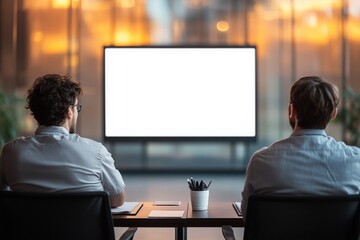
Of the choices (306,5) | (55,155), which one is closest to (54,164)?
(55,155)

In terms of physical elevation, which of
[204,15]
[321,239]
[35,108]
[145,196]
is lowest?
[145,196]

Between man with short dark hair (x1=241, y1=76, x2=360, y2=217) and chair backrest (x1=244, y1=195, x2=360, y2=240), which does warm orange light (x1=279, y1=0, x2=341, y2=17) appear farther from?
chair backrest (x1=244, y1=195, x2=360, y2=240)

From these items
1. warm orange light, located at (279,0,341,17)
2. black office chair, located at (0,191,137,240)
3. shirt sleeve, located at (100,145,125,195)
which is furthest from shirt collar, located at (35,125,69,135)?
warm orange light, located at (279,0,341,17)

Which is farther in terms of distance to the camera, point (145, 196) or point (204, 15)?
point (204, 15)

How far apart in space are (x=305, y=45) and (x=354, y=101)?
174cm

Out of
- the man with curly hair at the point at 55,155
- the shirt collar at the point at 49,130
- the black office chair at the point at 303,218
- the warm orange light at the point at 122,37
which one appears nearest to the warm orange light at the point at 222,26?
the warm orange light at the point at 122,37

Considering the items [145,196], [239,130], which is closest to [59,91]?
[239,130]

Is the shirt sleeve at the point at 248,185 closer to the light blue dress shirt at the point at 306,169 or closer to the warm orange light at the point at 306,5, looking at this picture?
the light blue dress shirt at the point at 306,169

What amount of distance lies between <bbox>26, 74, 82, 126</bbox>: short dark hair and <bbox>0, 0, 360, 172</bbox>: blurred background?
6.89 meters

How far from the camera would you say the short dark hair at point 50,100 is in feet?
6.36

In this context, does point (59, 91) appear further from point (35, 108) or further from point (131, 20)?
point (131, 20)

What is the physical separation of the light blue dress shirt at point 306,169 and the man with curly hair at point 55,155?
0.60 m

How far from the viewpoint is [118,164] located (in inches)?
353

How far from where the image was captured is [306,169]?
167 centimetres
